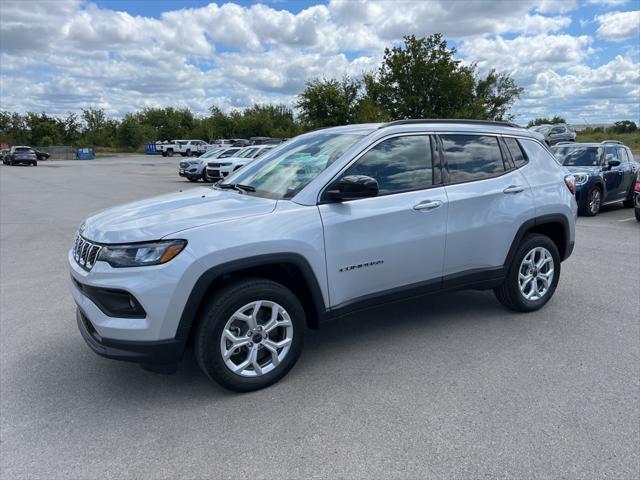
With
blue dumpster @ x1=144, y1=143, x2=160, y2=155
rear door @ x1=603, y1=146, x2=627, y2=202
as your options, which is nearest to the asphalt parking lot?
rear door @ x1=603, y1=146, x2=627, y2=202

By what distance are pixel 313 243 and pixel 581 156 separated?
11.5m

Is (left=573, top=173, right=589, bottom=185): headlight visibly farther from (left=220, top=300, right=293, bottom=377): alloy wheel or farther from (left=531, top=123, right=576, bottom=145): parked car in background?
(left=531, top=123, right=576, bottom=145): parked car in background

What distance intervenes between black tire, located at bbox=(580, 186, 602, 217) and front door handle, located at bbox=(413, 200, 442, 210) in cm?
918

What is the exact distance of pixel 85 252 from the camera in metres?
3.44

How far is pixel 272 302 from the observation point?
3469 millimetres

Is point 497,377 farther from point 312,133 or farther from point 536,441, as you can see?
point 312,133

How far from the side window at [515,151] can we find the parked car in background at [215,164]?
1745 cm

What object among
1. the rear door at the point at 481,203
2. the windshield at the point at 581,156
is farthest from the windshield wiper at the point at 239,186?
the windshield at the point at 581,156

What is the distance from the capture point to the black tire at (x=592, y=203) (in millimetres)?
11789

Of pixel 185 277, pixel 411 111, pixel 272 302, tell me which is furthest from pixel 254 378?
pixel 411 111

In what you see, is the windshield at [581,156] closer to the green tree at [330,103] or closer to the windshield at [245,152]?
the windshield at [245,152]

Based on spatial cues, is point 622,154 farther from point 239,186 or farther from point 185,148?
point 185,148

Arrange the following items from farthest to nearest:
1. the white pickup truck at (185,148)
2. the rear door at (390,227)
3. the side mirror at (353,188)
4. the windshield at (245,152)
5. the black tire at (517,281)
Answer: the white pickup truck at (185,148) → the windshield at (245,152) → the black tire at (517,281) → the rear door at (390,227) → the side mirror at (353,188)

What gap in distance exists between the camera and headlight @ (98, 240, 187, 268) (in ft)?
10.2
